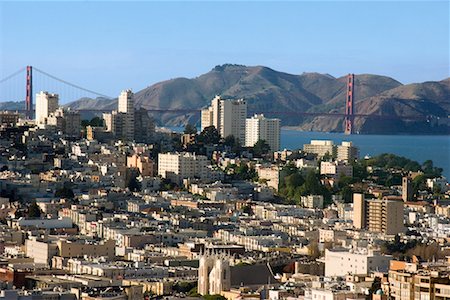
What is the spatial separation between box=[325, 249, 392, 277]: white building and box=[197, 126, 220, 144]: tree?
23.5 m

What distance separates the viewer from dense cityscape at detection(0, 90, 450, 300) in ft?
83.1

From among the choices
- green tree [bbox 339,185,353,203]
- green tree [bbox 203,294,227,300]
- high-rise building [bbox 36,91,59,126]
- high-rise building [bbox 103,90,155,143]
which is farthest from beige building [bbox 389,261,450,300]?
high-rise building [bbox 36,91,59,126]

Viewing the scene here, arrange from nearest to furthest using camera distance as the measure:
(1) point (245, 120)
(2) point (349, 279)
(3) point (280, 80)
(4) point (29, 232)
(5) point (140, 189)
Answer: (2) point (349, 279)
(4) point (29, 232)
(5) point (140, 189)
(1) point (245, 120)
(3) point (280, 80)

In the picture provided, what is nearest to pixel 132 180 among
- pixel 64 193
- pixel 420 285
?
pixel 64 193

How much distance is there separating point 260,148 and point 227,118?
3.54m

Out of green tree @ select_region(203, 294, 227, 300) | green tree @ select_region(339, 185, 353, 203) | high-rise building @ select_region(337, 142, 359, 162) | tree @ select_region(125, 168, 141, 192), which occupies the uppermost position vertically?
high-rise building @ select_region(337, 142, 359, 162)

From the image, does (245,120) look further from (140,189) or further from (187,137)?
(140,189)

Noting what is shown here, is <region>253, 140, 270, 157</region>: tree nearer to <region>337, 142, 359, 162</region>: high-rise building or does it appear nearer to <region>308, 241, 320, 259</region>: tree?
<region>337, 142, 359, 162</region>: high-rise building

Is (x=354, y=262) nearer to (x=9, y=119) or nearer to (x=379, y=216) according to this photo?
(x=379, y=216)

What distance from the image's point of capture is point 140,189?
142 ft

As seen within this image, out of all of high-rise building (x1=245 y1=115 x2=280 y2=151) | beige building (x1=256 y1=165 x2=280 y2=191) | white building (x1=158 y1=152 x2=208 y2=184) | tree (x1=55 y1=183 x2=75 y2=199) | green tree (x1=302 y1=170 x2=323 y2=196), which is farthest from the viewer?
high-rise building (x1=245 y1=115 x2=280 y2=151)

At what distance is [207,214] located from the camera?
124ft

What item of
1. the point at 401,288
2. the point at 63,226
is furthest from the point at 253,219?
the point at 401,288

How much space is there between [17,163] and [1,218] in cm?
868
